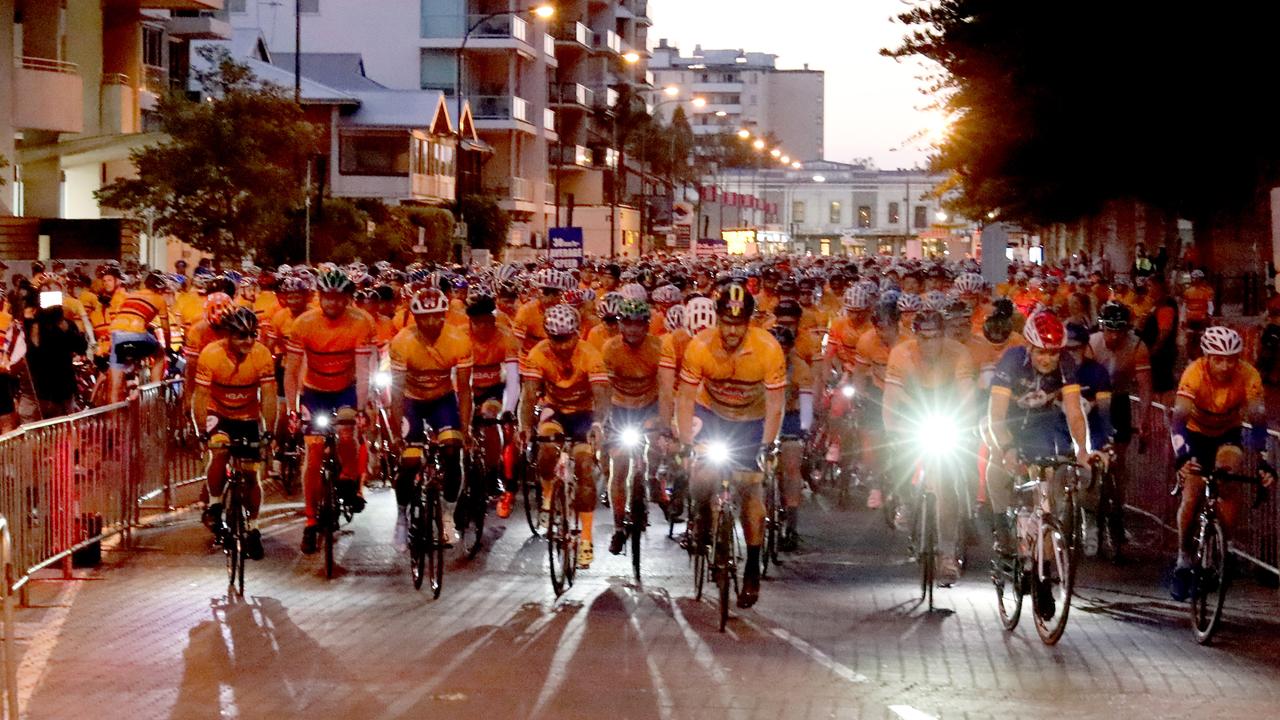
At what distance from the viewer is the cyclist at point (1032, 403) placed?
11.3m

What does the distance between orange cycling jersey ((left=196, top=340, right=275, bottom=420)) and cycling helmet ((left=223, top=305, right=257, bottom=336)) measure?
211mm

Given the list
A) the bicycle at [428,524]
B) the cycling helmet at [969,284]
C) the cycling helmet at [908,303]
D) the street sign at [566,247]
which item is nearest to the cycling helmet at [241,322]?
the bicycle at [428,524]

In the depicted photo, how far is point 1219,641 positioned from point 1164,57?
2319 centimetres

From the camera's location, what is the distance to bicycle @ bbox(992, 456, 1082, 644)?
34.2ft

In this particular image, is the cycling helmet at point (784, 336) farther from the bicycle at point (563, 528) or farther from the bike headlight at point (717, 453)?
the bike headlight at point (717, 453)

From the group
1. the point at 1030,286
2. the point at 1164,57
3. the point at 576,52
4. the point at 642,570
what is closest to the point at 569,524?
the point at 642,570

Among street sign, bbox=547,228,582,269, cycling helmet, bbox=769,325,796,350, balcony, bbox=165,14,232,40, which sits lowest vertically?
cycling helmet, bbox=769,325,796,350

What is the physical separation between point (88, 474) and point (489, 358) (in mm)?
3335

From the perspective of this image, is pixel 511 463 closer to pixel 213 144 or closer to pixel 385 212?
pixel 213 144

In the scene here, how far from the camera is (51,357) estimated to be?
17.7m

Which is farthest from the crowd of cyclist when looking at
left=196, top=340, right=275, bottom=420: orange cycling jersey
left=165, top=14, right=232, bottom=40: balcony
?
left=165, top=14, right=232, bottom=40: balcony

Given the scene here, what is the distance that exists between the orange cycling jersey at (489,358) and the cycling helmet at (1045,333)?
4952mm

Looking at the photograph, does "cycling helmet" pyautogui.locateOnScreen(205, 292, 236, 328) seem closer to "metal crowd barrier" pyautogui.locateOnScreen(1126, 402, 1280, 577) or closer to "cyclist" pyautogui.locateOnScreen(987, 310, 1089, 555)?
"cyclist" pyautogui.locateOnScreen(987, 310, 1089, 555)

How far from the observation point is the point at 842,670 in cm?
968
